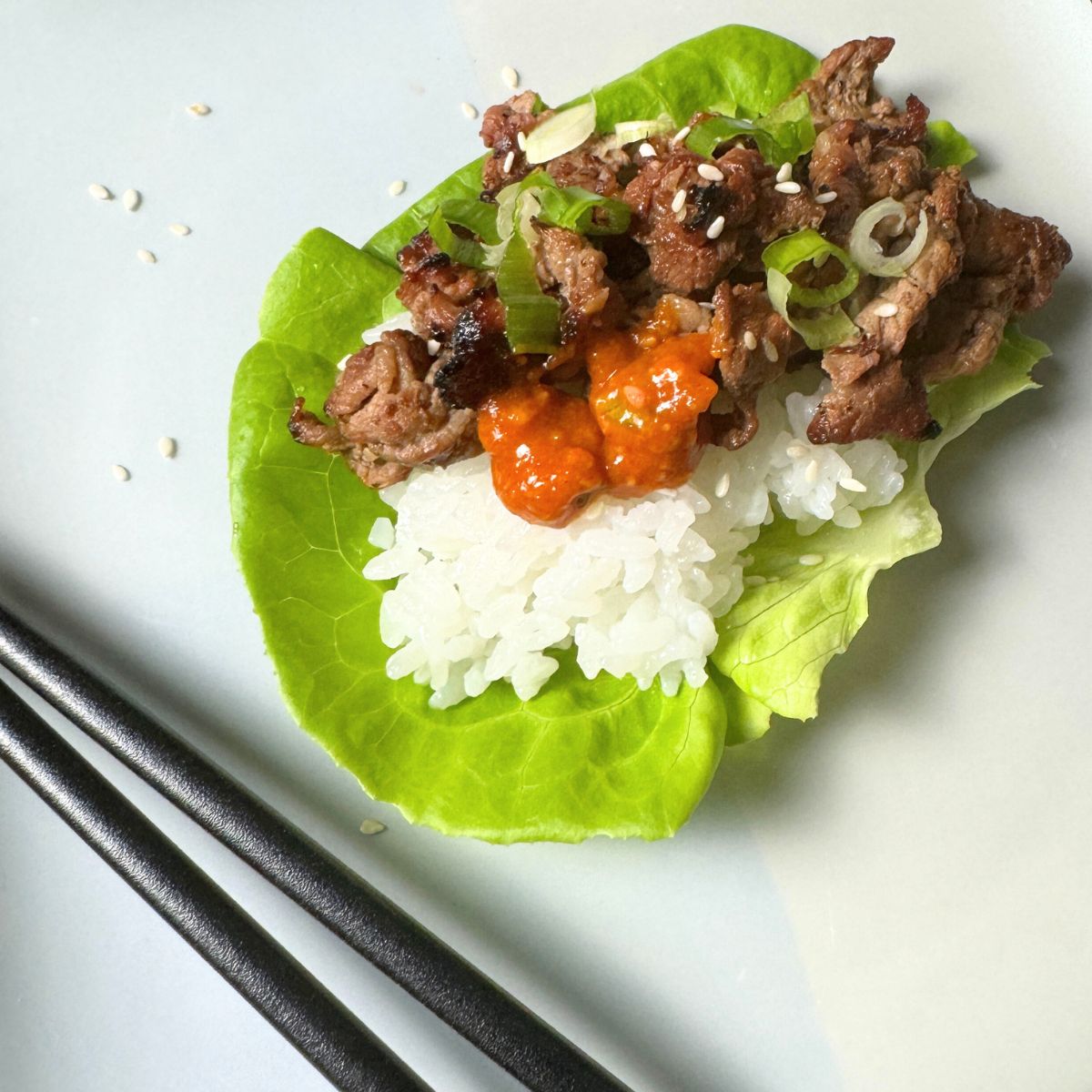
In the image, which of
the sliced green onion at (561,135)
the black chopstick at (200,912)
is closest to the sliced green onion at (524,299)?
the sliced green onion at (561,135)

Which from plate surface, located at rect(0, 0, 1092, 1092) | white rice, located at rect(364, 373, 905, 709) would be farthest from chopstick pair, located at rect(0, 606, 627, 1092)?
white rice, located at rect(364, 373, 905, 709)

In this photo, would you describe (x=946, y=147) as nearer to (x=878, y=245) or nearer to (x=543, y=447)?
(x=878, y=245)

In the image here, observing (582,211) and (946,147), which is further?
(946,147)

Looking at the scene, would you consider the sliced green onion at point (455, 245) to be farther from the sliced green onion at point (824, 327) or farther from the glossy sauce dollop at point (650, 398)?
the sliced green onion at point (824, 327)

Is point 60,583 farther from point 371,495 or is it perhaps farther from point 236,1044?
point 236,1044

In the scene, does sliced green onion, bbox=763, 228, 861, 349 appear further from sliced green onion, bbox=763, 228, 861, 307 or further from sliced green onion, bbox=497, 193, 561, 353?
sliced green onion, bbox=497, 193, 561, 353

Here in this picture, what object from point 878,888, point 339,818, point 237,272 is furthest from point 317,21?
point 878,888

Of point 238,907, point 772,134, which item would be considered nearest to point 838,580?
point 772,134
